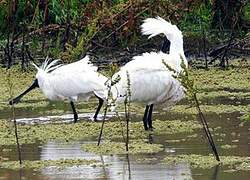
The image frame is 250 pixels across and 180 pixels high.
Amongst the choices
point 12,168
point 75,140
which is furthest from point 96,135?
point 12,168

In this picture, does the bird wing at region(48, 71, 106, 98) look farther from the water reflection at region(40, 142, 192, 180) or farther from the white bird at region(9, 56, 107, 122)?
the water reflection at region(40, 142, 192, 180)

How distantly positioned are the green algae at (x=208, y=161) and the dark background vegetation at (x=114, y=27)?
317 inches

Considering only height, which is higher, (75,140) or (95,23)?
(95,23)

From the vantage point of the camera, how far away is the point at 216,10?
22250 mm

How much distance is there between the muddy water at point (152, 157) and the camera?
925 centimetres

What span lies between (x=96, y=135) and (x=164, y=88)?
1.35 metres

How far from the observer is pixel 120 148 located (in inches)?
433

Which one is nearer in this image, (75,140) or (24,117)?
(75,140)

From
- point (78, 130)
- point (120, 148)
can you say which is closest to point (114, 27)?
point (78, 130)

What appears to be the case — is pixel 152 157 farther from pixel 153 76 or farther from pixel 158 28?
pixel 158 28

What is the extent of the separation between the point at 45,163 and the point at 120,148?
116 centimetres

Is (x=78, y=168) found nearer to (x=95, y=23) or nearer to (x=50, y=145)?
(x=50, y=145)

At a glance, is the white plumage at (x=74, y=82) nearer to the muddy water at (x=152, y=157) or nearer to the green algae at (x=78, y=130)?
the green algae at (x=78, y=130)

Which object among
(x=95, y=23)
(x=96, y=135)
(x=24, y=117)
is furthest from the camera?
(x=95, y=23)
